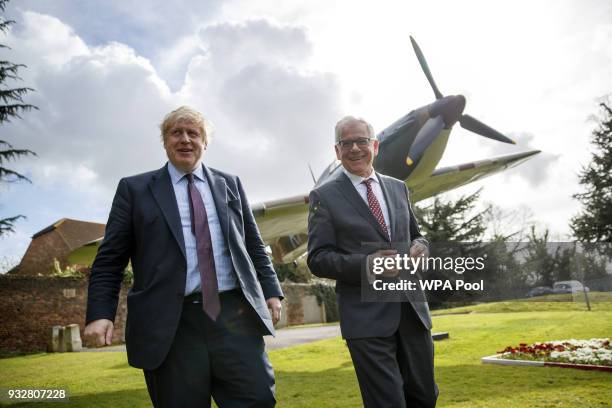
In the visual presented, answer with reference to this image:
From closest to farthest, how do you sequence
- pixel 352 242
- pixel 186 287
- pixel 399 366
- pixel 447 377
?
1. pixel 186 287
2. pixel 399 366
3. pixel 352 242
4. pixel 447 377

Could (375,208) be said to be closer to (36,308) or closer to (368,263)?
(368,263)

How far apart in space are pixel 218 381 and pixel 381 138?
32.9ft

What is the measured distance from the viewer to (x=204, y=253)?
2.46 m

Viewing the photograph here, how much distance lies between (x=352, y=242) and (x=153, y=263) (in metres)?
1.10

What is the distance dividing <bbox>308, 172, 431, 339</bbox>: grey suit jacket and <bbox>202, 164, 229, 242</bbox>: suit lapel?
50 cm

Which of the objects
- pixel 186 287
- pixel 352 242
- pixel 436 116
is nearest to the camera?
pixel 186 287

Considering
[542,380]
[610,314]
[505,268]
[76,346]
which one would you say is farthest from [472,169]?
[76,346]

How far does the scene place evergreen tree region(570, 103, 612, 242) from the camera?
93.5ft

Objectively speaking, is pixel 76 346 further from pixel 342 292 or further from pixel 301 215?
pixel 342 292

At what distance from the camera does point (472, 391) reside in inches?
210

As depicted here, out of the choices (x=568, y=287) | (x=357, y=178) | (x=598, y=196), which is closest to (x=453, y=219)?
(x=598, y=196)

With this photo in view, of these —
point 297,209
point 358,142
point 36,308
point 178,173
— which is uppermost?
point 297,209

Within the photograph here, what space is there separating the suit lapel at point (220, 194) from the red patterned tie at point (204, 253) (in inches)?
3.7

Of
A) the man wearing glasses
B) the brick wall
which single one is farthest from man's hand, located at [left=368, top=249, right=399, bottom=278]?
the brick wall
